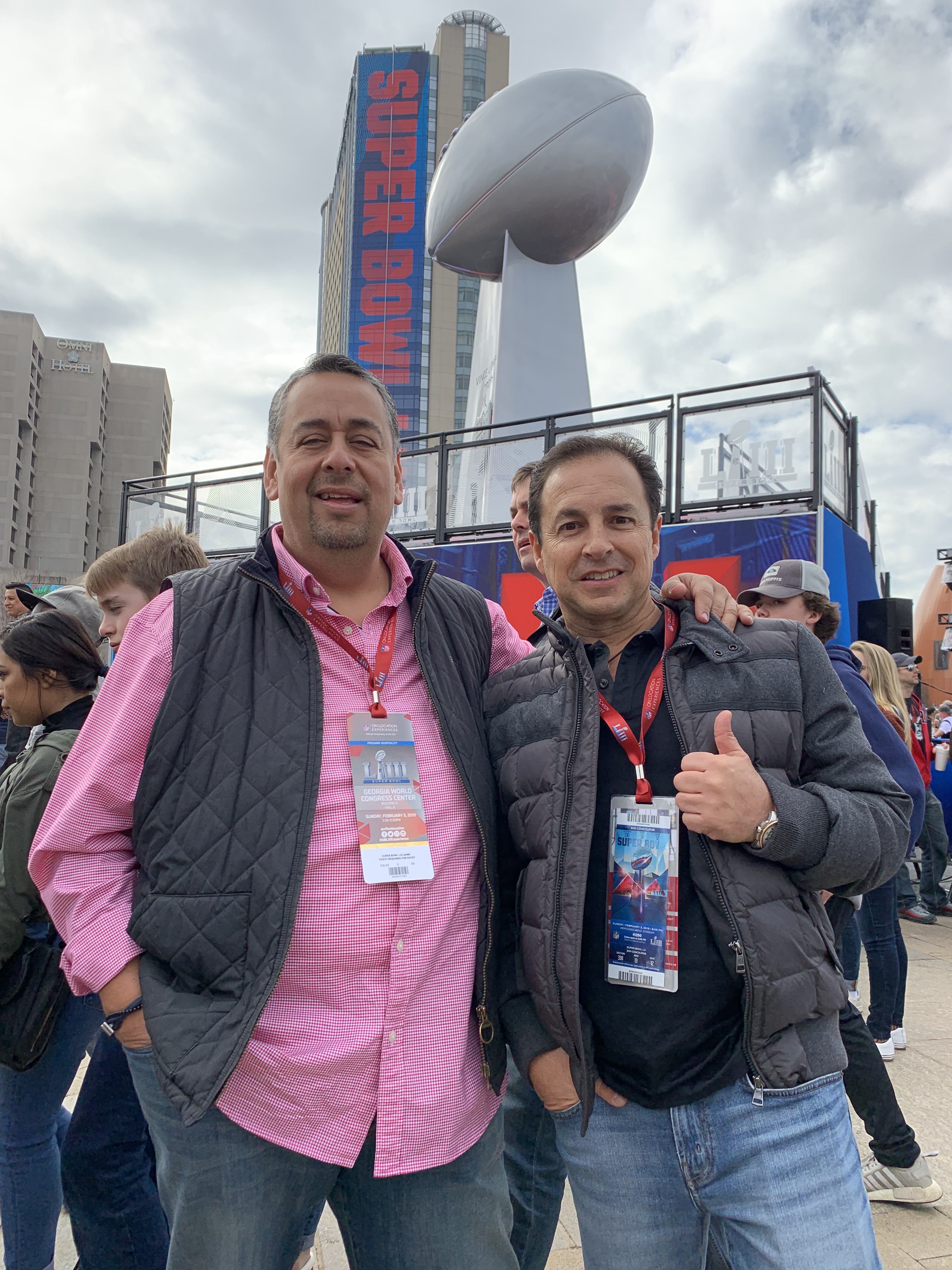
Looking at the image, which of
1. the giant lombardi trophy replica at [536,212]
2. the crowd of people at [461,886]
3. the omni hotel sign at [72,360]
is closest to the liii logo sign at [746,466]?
the giant lombardi trophy replica at [536,212]

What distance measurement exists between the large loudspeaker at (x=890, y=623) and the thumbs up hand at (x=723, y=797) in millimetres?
6697

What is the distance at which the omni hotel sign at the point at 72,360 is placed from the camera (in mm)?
82625

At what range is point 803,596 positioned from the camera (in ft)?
10.8

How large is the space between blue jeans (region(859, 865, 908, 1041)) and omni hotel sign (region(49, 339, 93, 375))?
308ft

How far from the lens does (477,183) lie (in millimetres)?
11320

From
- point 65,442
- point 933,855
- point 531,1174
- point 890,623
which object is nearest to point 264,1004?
point 531,1174

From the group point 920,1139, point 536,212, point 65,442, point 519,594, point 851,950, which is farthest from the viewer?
point 65,442

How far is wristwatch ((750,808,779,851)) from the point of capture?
1400 mm

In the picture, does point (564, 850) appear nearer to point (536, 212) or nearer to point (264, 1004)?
point (264, 1004)

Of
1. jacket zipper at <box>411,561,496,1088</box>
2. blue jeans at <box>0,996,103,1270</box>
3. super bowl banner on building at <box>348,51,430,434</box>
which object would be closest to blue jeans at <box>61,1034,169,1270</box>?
blue jeans at <box>0,996,103,1270</box>

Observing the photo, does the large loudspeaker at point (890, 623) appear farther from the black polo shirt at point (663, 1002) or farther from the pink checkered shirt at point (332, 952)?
the pink checkered shirt at point (332, 952)

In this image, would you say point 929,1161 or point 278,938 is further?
point 929,1161

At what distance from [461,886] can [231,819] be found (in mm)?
482

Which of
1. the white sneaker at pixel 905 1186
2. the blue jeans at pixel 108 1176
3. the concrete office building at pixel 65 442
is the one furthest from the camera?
the concrete office building at pixel 65 442
